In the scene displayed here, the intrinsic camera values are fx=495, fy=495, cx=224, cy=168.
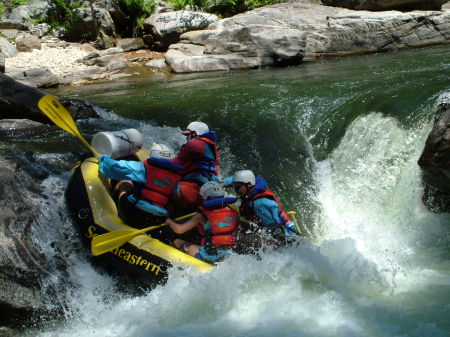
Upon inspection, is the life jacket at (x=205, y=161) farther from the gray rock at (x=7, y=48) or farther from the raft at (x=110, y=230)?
the gray rock at (x=7, y=48)

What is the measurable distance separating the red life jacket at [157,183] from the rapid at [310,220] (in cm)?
74

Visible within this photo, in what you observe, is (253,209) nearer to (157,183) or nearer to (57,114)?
(157,183)

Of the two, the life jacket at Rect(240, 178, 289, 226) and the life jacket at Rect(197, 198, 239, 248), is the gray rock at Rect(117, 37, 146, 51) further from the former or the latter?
the life jacket at Rect(197, 198, 239, 248)

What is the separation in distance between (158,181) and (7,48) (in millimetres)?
12379

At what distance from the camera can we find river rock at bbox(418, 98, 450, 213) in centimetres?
513

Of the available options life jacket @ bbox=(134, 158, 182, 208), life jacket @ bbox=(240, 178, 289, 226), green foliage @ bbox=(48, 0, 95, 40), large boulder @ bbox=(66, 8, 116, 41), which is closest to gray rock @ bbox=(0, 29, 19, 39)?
green foliage @ bbox=(48, 0, 95, 40)

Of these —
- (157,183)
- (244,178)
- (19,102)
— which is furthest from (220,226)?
(19,102)

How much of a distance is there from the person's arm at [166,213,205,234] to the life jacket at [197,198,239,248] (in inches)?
4.5

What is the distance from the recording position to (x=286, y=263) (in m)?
4.15

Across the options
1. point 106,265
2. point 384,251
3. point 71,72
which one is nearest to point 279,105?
point 384,251

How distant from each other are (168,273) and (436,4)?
48.4ft

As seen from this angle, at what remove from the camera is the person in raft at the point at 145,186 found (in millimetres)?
4473

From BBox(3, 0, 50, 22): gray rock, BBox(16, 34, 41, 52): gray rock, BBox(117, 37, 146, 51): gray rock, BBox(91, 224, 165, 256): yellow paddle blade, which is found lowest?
BBox(117, 37, 146, 51): gray rock

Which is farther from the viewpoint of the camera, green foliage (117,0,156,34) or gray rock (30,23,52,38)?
green foliage (117,0,156,34)
